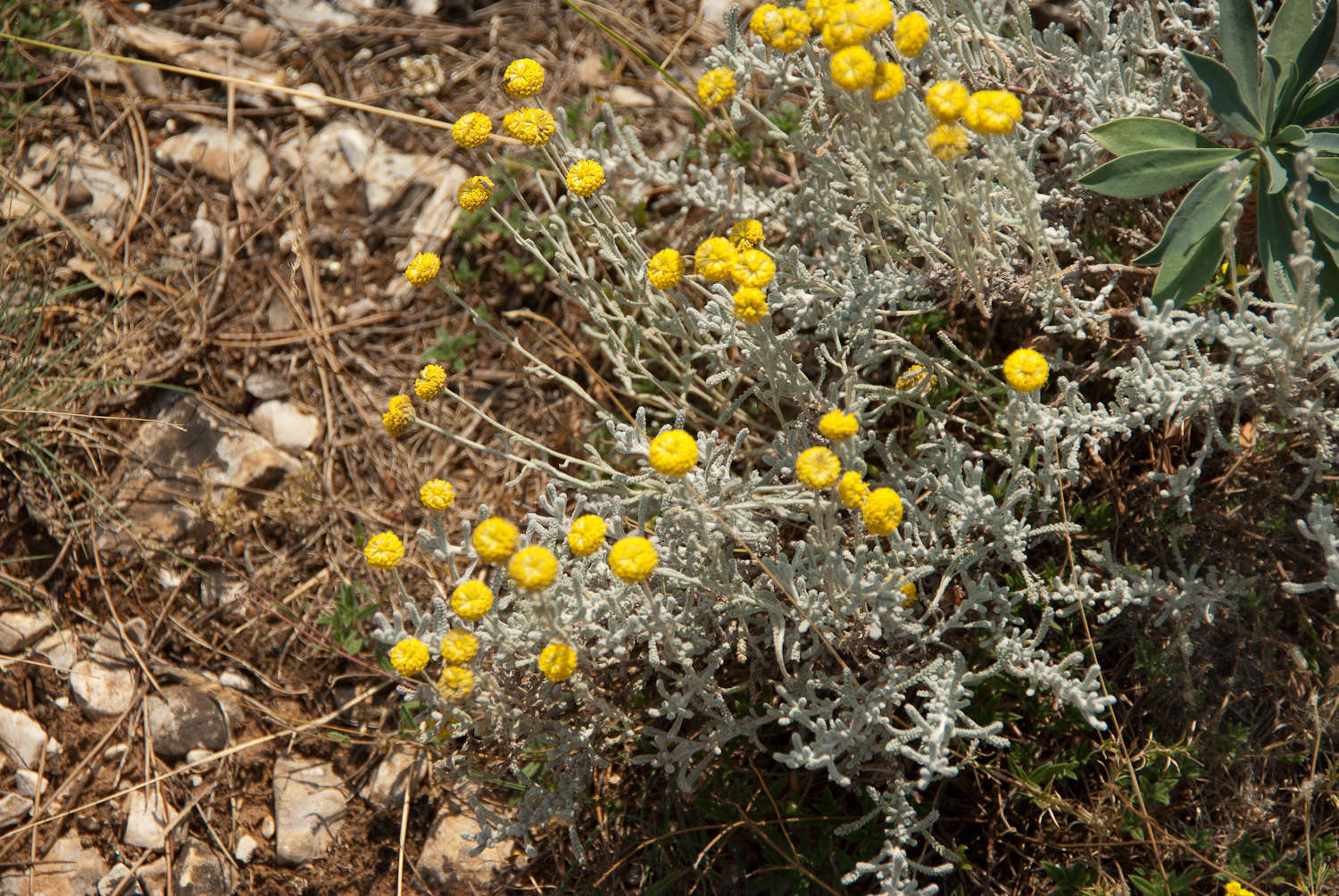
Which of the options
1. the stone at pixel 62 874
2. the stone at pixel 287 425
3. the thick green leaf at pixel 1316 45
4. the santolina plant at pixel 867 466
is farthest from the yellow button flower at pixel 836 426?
the stone at pixel 62 874

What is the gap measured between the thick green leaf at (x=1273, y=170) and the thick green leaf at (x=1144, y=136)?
0.13 meters

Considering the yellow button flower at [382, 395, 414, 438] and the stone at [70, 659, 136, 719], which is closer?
the yellow button flower at [382, 395, 414, 438]

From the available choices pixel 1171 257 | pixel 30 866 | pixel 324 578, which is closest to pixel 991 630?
pixel 1171 257

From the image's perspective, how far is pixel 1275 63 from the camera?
2525 mm

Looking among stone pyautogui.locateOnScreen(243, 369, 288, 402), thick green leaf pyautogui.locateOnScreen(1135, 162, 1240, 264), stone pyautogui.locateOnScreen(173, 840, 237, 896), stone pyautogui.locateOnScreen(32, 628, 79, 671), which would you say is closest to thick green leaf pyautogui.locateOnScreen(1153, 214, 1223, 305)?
thick green leaf pyautogui.locateOnScreen(1135, 162, 1240, 264)

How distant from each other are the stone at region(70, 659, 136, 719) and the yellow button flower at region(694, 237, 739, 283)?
8.80 feet

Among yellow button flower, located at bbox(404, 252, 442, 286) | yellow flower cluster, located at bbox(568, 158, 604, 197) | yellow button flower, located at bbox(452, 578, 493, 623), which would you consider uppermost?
yellow flower cluster, located at bbox(568, 158, 604, 197)

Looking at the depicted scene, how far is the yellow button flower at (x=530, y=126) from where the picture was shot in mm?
2598

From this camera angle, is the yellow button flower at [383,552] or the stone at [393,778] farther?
the stone at [393,778]

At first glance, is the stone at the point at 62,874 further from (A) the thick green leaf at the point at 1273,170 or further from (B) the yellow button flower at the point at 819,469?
(A) the thick green leaf at the point at 1273,170

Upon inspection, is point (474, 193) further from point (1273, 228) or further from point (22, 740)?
point (22, 740)

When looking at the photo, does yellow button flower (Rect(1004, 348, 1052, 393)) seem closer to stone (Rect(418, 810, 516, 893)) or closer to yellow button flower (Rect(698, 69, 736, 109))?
yellow button flower (Rect(698, 69, 736, 109))

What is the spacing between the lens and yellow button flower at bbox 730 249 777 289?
225 centimetres

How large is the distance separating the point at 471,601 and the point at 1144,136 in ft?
7.18
